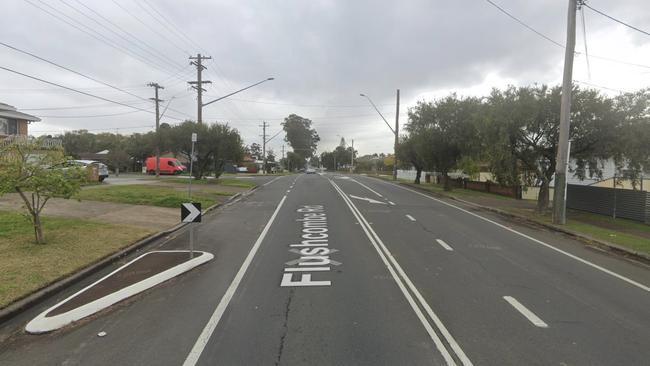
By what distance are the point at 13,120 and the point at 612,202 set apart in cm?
4277

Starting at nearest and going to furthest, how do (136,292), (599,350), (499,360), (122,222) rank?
(499,360)
(599,350)
(136,292)
(122,222)

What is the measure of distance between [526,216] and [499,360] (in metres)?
14.6

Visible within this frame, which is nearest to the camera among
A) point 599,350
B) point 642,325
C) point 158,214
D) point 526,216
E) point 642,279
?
point 599,350

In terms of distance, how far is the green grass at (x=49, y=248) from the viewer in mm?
7074

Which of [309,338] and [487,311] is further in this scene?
[487,311]

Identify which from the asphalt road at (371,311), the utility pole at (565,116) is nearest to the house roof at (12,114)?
the asphalt road at (371,311)

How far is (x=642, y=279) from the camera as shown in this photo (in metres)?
8.40

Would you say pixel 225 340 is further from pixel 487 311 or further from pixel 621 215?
pixel 621 215

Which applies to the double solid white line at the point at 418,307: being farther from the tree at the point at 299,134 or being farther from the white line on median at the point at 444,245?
the tree at the point at 299,134

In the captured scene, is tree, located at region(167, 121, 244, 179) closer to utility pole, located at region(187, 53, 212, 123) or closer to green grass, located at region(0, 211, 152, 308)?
utility pole, located at region(187, 53, 212, 123)

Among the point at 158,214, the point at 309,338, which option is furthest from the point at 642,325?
the point at 158,214

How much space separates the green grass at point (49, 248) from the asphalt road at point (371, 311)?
1.97ft

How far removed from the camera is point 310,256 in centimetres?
945

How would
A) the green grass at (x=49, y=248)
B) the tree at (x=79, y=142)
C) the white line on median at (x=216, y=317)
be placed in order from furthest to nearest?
the tree at (x=79, y=142), the green grass at (x=49, y=248), the white line on median at (x=216, y=317)
